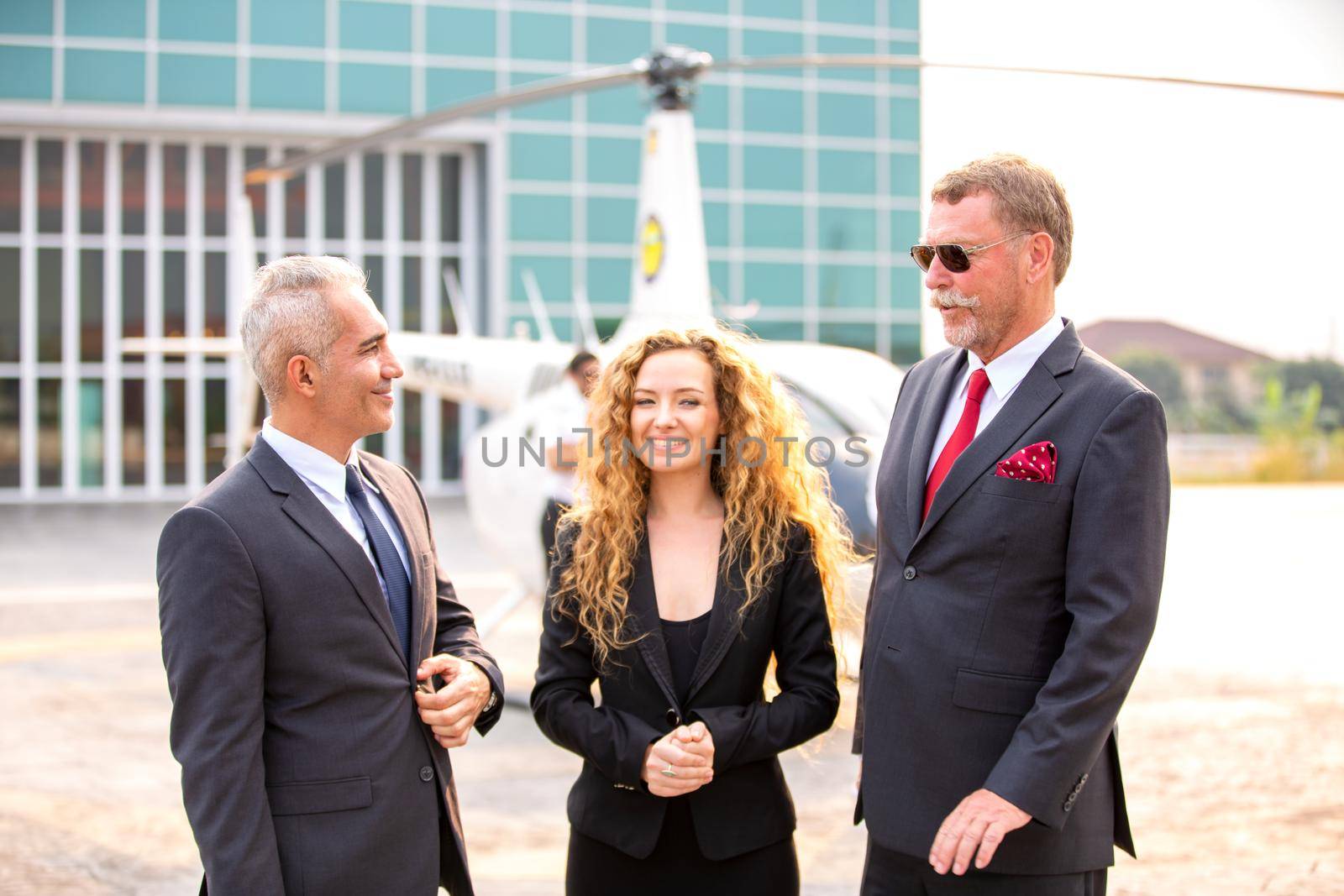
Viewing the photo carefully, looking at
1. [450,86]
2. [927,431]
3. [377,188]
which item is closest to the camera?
[927,431]

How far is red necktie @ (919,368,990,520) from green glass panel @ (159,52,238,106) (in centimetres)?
2057

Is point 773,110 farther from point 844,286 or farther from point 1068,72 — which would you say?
point 1068,72

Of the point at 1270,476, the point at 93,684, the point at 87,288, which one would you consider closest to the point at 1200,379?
the point at 1270,476

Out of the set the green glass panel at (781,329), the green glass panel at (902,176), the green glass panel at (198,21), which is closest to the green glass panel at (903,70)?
the green glass panel at (902,176)

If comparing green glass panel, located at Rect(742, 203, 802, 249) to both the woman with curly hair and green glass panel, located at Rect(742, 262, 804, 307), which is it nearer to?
green glass panel, located at Rect(742, 262, 804, 307)

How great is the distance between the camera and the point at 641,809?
2305 mm

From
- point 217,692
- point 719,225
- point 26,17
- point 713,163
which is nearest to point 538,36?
point 713,163

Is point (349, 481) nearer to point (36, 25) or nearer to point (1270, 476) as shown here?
point (36, 25)

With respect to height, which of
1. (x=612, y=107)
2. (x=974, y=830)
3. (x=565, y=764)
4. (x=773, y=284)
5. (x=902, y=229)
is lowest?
(x=565, y=764)

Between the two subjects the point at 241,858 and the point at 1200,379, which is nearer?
the point at 241,858

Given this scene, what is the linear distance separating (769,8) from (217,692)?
22.1 m

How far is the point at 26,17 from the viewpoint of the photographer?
1920 cm

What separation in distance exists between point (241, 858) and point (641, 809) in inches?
31.3

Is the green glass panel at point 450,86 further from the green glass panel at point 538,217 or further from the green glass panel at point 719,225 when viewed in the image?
the green glass panel at point 719,225
